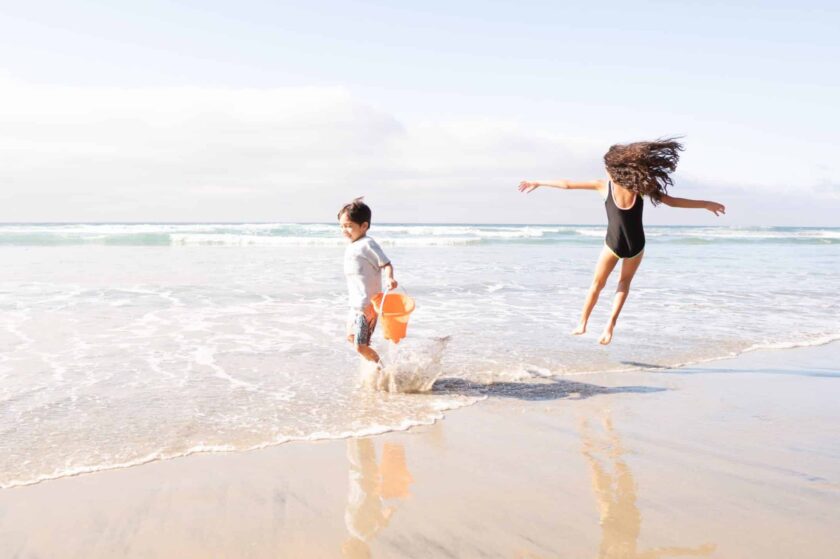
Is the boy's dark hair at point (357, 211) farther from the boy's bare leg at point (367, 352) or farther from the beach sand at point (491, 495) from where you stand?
the beach sand at point (491, 495)

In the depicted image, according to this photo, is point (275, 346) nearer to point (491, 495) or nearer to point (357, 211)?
point (357, 211)

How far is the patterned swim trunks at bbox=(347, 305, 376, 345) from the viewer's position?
6312mm

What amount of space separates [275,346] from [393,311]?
250 cm

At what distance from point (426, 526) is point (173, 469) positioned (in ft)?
5.83

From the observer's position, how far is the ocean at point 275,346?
508 centimetres

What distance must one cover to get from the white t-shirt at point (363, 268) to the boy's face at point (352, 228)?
5 cm

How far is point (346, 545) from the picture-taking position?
10.5ft

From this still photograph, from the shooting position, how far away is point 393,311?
6363 mm

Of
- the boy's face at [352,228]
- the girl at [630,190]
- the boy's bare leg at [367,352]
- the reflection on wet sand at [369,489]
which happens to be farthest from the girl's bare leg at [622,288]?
the reflection on wet sand at [369,489]

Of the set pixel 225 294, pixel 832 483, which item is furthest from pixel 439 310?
pixel 832 483

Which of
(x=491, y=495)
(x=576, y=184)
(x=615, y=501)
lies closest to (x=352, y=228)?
(x=576, y=184)

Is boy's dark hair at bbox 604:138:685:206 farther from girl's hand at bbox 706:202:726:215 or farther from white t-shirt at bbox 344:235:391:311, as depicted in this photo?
white t-shirt at bbox 344:235:391:311

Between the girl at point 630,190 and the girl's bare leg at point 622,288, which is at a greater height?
the girl at point 630,190

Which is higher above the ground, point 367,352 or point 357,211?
point 357,211
